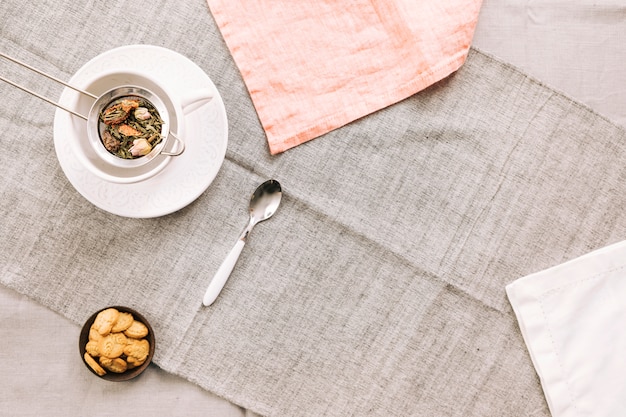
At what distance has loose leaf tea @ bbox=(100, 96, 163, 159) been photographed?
0.76 meters

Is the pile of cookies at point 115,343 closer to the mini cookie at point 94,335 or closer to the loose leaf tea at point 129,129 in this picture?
the mini cookie at point 94,335

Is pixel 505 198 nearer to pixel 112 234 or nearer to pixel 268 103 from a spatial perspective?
pixel 268 103

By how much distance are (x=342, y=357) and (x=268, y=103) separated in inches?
16.1

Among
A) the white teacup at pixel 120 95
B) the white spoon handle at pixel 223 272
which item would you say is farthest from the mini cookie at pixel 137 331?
the white teacup at pixel 120 95

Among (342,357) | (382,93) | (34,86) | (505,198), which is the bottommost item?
(342,357)

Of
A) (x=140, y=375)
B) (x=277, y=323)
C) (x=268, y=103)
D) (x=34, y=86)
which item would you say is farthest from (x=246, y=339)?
(x=34, y=86)

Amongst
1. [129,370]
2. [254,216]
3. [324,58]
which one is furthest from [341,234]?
[129,370]

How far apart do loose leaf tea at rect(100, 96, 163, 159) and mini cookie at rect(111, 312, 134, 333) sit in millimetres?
239

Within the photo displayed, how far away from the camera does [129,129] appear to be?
761 millimetres

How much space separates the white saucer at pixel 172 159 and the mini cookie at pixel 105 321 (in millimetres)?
149

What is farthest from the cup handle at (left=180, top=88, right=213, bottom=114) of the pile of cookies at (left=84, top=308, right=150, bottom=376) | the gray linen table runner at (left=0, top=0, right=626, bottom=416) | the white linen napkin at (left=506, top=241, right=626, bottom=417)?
the white linen napkin at (left=506, top=241, right=626, bottom=417)

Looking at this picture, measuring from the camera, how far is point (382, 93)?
87cm

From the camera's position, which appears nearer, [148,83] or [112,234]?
[148,83]

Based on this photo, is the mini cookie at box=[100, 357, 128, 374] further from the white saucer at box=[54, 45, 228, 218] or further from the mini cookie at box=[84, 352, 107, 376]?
the white saucer at box=[54, 45, 228, 218]
